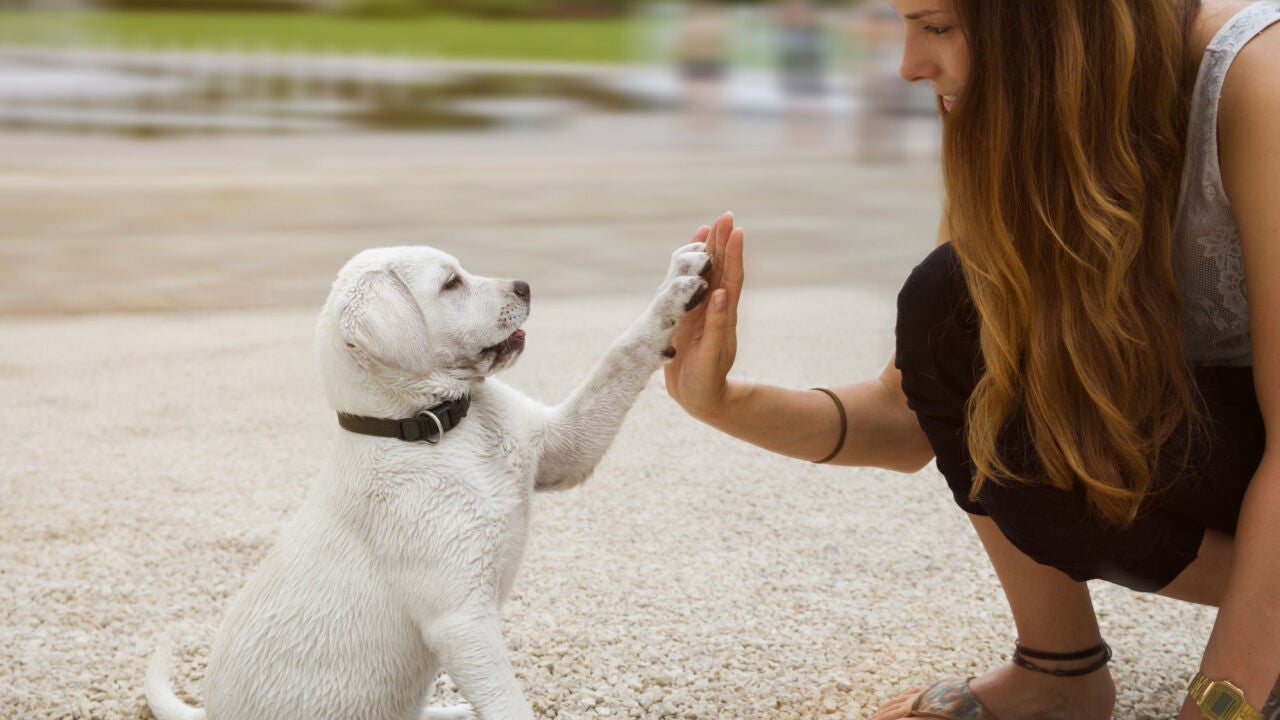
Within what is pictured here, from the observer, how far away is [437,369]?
1.67m

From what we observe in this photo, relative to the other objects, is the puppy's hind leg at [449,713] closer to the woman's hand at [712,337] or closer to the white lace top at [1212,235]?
Answer: the woman's hand at [712,337]

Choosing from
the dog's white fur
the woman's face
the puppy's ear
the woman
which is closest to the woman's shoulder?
the woman

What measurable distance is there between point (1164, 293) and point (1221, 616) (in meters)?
0.39

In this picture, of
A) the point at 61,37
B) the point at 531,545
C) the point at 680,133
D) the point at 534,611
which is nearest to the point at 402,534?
the point at 534,611

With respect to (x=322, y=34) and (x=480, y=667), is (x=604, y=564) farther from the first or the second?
(x=322, y=34)

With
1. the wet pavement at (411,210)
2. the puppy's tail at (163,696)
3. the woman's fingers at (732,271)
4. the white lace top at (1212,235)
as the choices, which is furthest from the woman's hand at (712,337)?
the wet pavement at (411,210)

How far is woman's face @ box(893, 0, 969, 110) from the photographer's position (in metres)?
1.56

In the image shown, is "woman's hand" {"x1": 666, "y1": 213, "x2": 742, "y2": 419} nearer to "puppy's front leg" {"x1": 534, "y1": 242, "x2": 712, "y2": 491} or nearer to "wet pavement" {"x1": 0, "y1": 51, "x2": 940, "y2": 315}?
"puppy's front leg" {"x1": 534, "y1": 242, "x2": 712, "y2": 491}

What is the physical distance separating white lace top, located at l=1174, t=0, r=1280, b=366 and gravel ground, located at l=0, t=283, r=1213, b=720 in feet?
2.06

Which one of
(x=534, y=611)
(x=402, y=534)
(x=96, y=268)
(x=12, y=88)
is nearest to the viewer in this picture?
(x=402, y=534)

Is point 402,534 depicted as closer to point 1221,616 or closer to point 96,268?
point 1221,616

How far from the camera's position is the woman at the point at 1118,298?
1.48 m

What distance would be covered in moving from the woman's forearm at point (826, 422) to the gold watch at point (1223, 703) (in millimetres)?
623

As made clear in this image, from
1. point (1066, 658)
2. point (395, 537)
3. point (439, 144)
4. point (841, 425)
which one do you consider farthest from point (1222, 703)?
point (439, 144)
